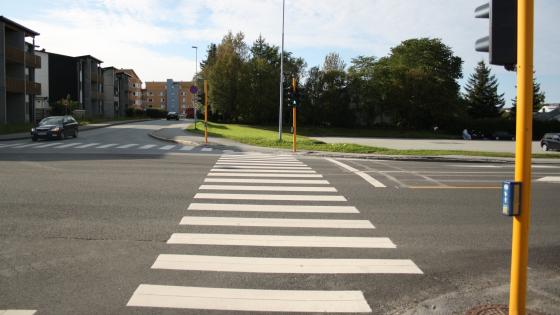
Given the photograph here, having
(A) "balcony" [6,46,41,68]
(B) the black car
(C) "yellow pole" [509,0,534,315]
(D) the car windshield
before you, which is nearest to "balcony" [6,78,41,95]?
(A) "balcony" [6,46,41,68]

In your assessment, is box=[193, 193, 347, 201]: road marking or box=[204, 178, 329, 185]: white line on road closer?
box=[193, 193, 347, 201]: road marking

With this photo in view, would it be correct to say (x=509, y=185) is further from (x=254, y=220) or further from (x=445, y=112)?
(x=445, y=112)

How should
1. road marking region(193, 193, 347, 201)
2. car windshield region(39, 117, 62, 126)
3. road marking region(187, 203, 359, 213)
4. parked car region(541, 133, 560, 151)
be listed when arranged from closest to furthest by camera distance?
road marking region(187, 203, 359, 213) < road marking region(193, 193, 347, 201) < car windshield region(39, 117, 62, 126) < parked car region(541, 133, 560, 151)

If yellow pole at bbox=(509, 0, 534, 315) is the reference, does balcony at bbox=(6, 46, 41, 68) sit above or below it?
above

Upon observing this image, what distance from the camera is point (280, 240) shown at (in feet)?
23.6

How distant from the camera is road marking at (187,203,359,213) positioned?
9.23m

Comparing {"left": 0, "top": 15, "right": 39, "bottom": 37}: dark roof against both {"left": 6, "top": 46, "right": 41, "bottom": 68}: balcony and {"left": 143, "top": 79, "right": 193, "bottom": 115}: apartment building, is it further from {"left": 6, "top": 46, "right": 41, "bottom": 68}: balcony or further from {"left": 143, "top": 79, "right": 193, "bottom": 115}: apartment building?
{"left": 143, "top": 79, "right": 193, "bottom": 115}: apartment building

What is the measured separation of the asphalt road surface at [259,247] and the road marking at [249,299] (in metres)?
0.02

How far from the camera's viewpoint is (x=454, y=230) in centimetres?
814

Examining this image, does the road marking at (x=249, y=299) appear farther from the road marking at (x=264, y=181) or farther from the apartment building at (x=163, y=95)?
the apartment building at (x=163, y=95)

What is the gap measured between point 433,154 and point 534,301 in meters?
22.5

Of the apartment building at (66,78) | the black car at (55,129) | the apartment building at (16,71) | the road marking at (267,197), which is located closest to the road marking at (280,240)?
the road marking at (267,197)

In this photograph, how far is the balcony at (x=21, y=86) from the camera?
1875 inches


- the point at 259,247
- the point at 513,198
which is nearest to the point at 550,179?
the point at 259,247
